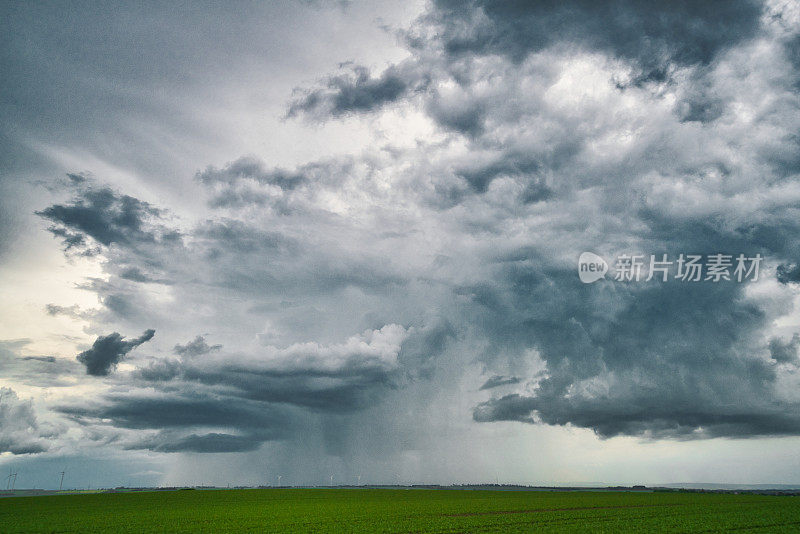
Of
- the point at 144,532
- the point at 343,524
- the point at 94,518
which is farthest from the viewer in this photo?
the point at 94,518

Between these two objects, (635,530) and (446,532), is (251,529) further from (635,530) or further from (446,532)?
(635,530)

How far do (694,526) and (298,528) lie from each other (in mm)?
53273

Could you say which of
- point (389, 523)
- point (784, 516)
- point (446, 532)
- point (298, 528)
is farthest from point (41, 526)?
point (784, 516)

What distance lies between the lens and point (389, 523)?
75312 millimetres

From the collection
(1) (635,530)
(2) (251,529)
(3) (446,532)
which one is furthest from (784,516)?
(2) (251,529)

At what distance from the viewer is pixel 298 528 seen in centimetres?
6956

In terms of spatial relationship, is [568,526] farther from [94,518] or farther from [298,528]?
[94,518]

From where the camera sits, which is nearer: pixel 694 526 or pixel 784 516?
pixel 694 526

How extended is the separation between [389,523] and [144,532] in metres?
33.4

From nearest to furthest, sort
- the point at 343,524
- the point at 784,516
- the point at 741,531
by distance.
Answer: the point at 741,531, the point at 343,524, the point at 784,516

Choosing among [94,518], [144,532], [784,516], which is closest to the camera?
[144,532]

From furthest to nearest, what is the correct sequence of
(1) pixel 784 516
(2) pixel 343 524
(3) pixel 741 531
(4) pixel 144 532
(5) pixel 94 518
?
(5) pixel 94 518 → (1) pixel 784 516 → (2) pixel 343 524 → (4) pixel 144 532 → (3) pixel 741 531

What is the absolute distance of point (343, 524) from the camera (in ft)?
244

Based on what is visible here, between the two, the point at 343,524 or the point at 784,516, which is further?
the point at 784,516
